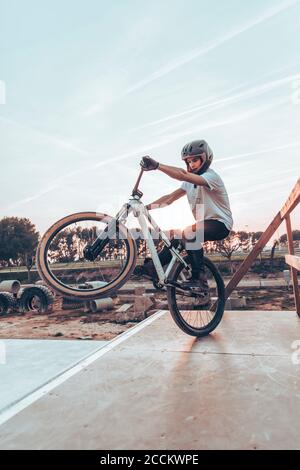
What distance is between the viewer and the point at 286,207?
449cm

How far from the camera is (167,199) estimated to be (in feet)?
12.1

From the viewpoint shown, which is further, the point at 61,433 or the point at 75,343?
the point at 75,343

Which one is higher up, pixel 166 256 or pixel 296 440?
pixel 166 256

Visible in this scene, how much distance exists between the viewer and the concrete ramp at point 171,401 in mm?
1818

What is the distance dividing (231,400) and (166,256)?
164 cm

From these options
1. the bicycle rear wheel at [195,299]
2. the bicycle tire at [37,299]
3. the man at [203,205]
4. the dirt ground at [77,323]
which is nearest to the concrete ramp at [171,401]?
the bicycle rear wheel at [195,299]

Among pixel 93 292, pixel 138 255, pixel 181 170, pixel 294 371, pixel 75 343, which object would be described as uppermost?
pixel 181 170

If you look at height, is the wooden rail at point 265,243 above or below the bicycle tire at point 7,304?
above

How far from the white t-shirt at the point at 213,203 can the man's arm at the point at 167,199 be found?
26 centimetres

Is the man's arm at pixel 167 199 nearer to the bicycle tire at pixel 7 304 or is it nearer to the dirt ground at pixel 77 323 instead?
the dirt ground at pixel 77 323
